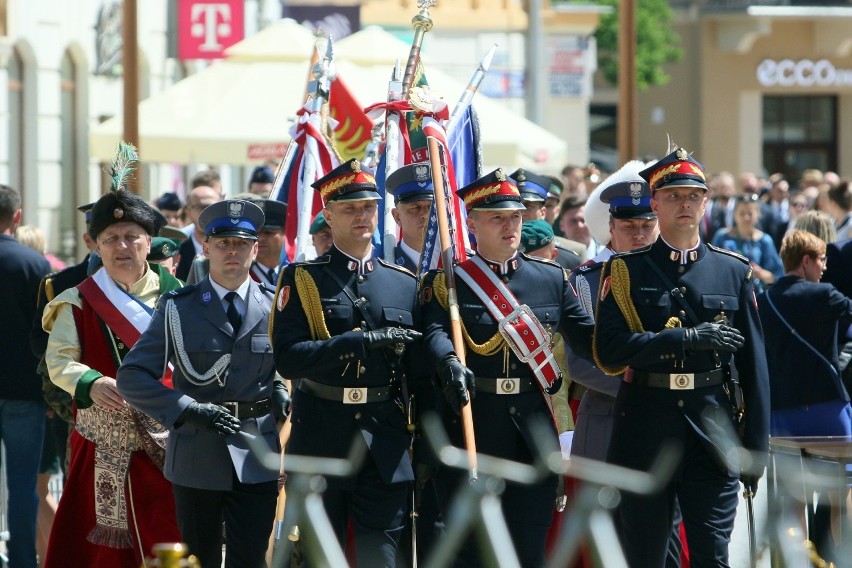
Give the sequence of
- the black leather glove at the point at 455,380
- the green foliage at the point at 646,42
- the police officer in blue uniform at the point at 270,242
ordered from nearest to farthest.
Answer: the black leather glove at the point at 455,380, the police officer in blue uniform at the point at 270,242, the green foliage at the point at 646,42

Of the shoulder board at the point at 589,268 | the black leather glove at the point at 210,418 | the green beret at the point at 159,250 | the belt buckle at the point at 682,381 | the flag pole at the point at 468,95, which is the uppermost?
the flag pole at the point at 468,95

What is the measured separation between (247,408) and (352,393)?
16.6 inches

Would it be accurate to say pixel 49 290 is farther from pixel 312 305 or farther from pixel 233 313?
pixel 312 305

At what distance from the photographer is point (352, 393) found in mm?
6309

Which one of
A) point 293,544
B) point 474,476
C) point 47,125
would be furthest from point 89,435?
point 47,125

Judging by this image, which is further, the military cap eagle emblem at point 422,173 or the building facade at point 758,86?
the building facade at point 758,86

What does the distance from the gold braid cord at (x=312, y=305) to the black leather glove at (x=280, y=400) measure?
0.44 meters

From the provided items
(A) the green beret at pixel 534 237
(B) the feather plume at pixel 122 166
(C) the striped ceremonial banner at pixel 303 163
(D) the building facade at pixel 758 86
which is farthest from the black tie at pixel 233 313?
(D) the building facade at pixel 758 86

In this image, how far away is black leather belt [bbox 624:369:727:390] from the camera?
646 cm

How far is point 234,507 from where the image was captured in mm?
6402

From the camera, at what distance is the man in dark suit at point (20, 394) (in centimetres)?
796

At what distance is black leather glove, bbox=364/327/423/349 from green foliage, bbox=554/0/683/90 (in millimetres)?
29162

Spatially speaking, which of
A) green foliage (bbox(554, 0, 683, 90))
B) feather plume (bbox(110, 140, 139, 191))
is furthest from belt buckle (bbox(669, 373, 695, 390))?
green foliage (bbox(554, 0, 683, 90))

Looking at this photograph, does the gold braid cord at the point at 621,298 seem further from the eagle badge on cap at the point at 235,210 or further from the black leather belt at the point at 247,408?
the eagle badge on cap at the point at 235,210
